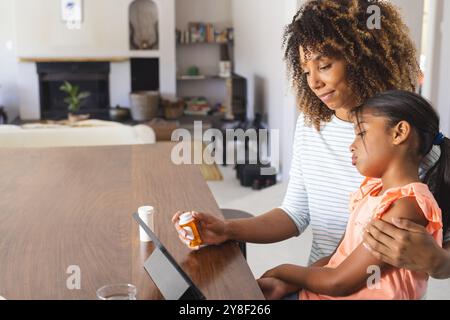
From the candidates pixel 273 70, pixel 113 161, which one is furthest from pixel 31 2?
pixel 113 161

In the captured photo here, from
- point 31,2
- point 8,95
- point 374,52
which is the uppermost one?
point 31,2

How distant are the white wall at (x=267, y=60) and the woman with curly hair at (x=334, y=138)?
8.46 ft

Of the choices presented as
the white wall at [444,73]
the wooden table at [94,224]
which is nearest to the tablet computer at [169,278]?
the wooden table at [94,224]

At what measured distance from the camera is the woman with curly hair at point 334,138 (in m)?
1.13

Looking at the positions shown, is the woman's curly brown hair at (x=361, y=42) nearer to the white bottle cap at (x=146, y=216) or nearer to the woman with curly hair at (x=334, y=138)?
the woman with curly hair at (x=334, y=138)

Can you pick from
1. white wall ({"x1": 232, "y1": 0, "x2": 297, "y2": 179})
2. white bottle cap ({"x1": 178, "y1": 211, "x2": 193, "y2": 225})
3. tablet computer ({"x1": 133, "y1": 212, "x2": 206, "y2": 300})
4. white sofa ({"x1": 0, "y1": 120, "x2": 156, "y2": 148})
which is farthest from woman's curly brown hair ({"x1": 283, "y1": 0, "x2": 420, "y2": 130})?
white wall ({"x1": 232, "y1": 0, "x2": 297, "y2": 179})

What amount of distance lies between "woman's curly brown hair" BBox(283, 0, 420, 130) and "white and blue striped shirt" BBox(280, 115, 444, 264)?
0.16 metres

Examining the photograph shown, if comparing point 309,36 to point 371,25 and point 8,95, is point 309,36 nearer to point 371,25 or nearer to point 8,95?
point 371,25

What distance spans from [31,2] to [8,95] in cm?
121

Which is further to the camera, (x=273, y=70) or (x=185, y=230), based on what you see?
(x=273, y=70)

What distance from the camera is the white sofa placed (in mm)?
3303

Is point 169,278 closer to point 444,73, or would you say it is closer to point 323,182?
point 323,182

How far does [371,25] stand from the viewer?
1.43m

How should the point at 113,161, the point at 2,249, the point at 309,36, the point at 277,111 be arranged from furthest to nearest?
the point at 277,111, the point at 113,161, the point at 309,36, the point at 2,249
